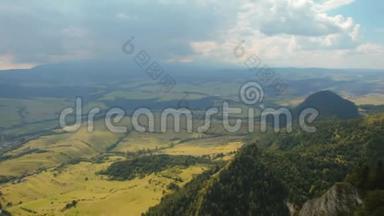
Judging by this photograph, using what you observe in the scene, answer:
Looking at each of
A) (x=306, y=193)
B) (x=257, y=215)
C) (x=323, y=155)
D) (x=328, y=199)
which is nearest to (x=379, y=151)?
(x=323, y=155)

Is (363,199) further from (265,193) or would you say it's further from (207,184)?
(207,184)

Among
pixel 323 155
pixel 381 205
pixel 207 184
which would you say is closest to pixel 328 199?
pixel 381 205

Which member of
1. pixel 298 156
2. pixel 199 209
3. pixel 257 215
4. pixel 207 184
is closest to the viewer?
pixel 257 215

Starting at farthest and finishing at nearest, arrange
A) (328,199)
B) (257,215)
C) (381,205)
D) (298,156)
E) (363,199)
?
(298,156)
(257,215)
(328,199)
(363,199)
(381,205)

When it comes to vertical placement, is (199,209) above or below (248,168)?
below

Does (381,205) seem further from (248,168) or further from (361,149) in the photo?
(361,149)

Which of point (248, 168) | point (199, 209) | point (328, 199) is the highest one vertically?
point (328, 199)

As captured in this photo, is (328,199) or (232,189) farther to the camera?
(232,189)
